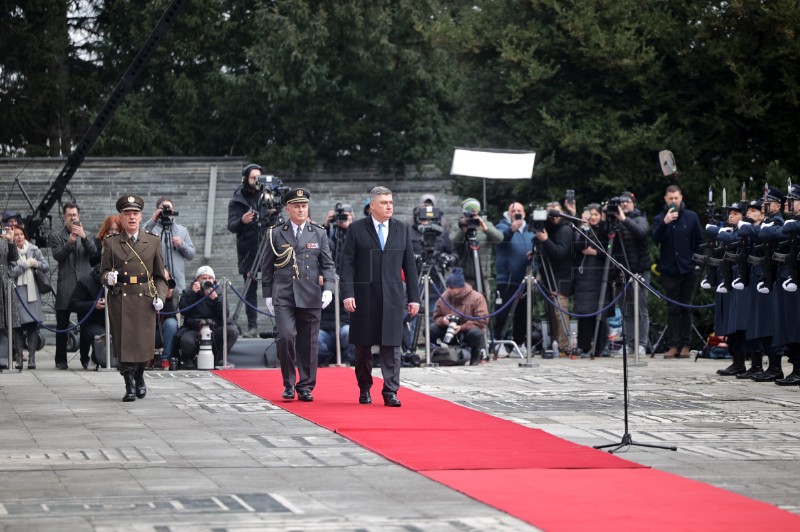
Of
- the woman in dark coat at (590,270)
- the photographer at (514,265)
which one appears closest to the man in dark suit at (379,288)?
the woman in dark coat at (590,270)

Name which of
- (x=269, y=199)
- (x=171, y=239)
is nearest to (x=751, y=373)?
(x=269, y=199)

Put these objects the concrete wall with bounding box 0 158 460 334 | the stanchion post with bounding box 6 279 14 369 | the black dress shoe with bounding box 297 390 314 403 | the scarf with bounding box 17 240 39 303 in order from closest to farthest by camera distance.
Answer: the black dress shoe with bounding box 297 390 314 403 < the stanchion post with bounding box 6 279 14 369 < the scarf with bounding box 17 240 39 303 < the concrete wall with bounding box 0 158 460 334

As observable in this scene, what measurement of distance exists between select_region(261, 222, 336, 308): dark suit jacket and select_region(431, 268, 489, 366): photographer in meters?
4.76

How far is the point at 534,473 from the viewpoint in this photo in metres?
9.97

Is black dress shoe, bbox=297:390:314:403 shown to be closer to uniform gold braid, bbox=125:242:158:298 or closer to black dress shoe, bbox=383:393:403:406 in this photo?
black dress shoe, bbox=383:393:403:406

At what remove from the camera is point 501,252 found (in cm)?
2125

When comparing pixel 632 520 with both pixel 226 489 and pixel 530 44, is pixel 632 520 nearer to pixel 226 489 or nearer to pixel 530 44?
pixel 226 489

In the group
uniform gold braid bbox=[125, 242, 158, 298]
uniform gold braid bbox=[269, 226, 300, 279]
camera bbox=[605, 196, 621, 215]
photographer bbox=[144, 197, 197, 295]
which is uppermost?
camera bbox=[605, 196, 621, 215]

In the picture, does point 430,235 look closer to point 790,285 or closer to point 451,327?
point 451,327

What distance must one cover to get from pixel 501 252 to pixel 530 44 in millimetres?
5890

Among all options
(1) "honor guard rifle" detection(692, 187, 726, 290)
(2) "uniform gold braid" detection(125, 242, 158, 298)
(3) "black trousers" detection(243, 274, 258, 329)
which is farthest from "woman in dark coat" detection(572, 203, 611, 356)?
(2) "uniform gold braid" detection(125, 242, 158, 298)

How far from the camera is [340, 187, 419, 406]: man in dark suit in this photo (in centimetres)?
1419

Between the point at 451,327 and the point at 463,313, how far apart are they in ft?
0.81

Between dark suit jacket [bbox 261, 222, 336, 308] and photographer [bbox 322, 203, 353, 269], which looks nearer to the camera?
dark suit jacket [bbox 261, 222, 336, 308]
